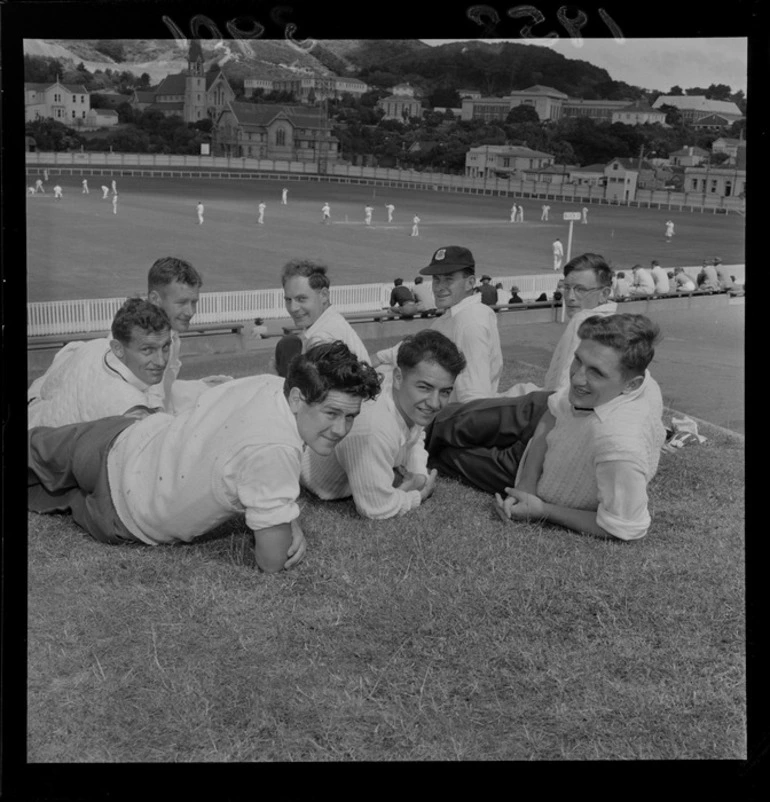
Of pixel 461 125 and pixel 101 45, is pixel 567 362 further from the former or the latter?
pixel 101 45

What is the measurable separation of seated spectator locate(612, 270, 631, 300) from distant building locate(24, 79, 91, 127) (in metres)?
4.69

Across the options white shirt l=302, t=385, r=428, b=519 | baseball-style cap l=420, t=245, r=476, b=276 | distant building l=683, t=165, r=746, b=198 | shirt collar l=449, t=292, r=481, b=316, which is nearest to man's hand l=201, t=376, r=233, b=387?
white shirt l=302, t=385, r=428, b=519

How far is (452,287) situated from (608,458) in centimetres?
188

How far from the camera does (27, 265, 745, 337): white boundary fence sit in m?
4.23

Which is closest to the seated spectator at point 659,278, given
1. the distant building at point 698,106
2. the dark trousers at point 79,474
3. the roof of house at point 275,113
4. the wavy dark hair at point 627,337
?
the wavy dark hair at point 627,337

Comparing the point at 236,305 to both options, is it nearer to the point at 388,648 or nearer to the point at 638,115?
the point at 638,115

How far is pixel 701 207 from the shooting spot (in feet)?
15.5

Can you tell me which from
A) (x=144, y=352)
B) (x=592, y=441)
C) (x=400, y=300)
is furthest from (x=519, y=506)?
(x=400, y=300)

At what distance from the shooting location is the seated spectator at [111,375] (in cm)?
532

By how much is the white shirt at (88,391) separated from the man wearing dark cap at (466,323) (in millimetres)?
1819

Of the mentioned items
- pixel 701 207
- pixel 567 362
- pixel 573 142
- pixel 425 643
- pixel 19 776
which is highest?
A: pixel 573 142

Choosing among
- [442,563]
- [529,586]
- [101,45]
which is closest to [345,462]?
[442,563]

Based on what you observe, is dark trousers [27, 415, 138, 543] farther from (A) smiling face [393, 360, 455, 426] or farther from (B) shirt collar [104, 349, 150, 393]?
(A) smiling face [393, 360, 455, 426]

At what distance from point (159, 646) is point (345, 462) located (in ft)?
5.48
